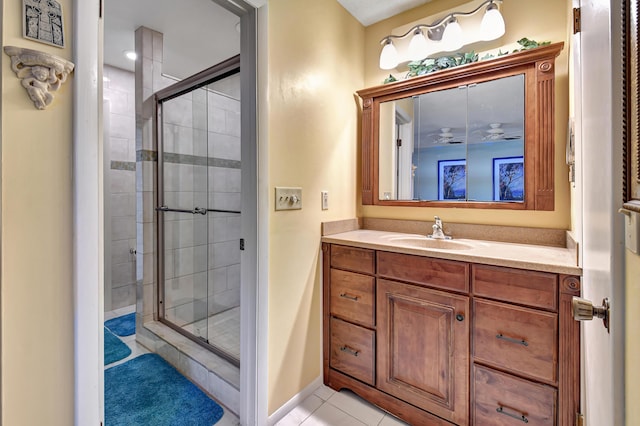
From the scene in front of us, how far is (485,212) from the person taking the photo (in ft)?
5.62

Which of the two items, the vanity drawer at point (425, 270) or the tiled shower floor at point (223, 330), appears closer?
the vanity drawer at point (425, 270)

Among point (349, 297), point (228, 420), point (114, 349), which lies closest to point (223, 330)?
point (228, 420)

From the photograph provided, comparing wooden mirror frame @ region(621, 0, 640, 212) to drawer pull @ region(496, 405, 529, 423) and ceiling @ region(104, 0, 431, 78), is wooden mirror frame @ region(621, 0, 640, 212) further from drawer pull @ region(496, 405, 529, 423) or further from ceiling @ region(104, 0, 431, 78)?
A: ceiling @ region(104, 0, 431, 78)

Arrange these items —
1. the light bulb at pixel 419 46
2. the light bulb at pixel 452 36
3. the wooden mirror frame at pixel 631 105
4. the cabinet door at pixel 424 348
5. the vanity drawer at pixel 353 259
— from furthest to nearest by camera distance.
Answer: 1. the light bulb at pixel 419 46
2. the light bulb at pixel 452 36
3. the vanity drawer at pixel 353 259
4. the cabinet door at pixel 424 348
5. the wooden mirror frame at pixel 631 105

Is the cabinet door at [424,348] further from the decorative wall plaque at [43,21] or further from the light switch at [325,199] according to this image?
the decorative wall plaque at [43,21]

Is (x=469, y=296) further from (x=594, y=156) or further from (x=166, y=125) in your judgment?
(x=166, y=125)

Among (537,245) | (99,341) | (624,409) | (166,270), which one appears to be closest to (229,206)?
(166,270)

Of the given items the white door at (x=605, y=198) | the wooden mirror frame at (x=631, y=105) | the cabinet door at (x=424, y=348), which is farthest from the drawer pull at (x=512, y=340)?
the wooden mirror frame at (x=631, y=105)

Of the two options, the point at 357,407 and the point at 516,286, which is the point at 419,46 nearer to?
the point at 516,286

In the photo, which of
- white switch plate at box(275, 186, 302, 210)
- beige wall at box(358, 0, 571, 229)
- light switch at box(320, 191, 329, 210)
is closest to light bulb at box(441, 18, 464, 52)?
beige wall at box(358, 0, 571, 229)

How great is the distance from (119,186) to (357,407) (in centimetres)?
282

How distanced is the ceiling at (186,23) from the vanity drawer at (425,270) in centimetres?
169

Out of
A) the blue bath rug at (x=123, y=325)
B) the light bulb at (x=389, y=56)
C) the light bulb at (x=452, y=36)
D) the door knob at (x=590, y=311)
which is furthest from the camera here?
the blue bath rug at (x=123, y=325)

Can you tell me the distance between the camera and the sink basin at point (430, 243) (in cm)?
167
